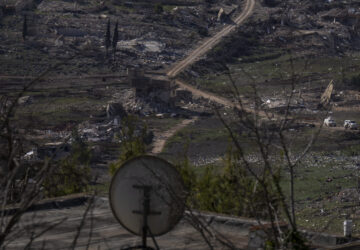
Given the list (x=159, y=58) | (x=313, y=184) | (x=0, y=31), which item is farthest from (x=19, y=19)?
(x=313, y=184)

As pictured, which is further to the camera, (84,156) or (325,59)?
(325,59)

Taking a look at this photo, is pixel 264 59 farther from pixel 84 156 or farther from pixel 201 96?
pixel 84 156

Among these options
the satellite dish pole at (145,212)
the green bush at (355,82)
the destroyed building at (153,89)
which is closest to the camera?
the satellite dish pole at (145,212)

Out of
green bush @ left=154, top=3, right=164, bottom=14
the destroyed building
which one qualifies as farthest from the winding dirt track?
green bush @ left=154, top=3, right=164, bottom=14

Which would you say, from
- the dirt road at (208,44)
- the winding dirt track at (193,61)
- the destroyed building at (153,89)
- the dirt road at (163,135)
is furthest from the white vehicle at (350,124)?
the dirt road at (208,44)

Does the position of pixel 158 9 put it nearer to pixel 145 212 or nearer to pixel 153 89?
pixel 153 89

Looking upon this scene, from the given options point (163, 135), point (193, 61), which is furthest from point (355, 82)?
point (163, 135)

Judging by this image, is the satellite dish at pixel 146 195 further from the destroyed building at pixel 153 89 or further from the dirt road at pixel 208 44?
the dirt road at pixel 208 44
